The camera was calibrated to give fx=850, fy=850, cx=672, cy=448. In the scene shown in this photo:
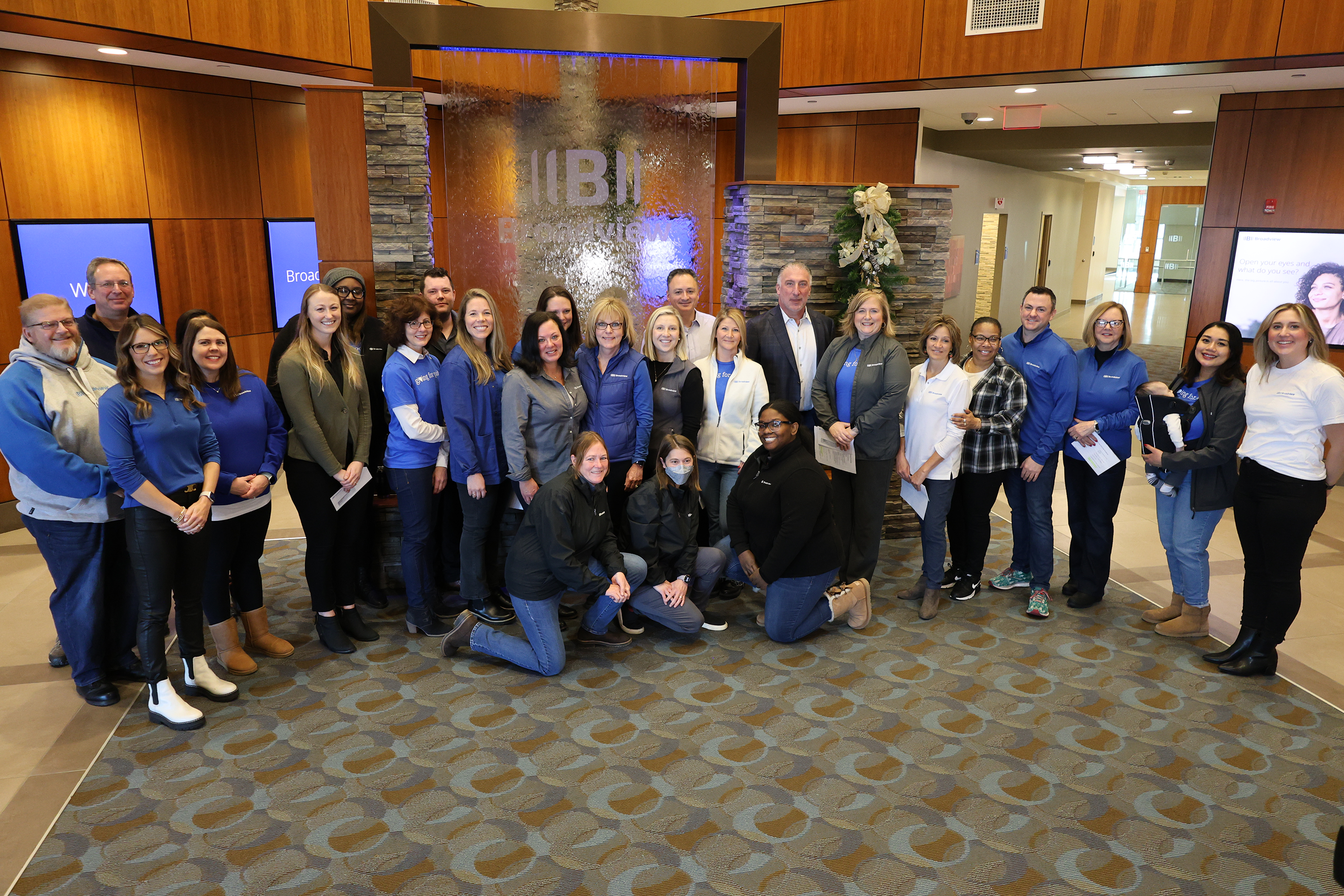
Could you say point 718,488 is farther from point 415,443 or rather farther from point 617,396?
point 415,443

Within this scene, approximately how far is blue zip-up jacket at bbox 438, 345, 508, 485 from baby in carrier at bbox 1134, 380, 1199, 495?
→ 311 centimetres

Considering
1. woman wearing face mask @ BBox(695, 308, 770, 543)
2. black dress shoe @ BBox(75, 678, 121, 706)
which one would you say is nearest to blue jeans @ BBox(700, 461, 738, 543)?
woman wearing face mask @ BBox(695, 308, 770, 543)

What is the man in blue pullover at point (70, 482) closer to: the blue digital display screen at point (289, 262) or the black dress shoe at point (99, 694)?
the black dress shoe at point (99, 694)

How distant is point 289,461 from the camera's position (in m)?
3.83

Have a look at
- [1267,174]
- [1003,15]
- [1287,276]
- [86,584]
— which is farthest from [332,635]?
[1267,174]

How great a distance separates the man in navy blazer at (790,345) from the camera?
473cm

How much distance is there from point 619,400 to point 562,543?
2.79 feet

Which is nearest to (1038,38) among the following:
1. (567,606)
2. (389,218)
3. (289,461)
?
(389,218)

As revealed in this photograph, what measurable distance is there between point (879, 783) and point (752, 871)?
678 millimetres

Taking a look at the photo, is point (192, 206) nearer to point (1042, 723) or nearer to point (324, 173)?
point (324, 173)

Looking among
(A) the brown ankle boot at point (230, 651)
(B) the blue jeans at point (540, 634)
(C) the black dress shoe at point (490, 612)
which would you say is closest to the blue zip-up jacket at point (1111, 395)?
(B) the blue jeans at point (540, 634)

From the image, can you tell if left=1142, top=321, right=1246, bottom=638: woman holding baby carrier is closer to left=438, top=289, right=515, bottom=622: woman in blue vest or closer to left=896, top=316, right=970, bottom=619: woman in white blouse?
left=896, top=316, right=970, bottom=619: woman in white blouse

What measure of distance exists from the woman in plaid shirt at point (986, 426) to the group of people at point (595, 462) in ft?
0.05

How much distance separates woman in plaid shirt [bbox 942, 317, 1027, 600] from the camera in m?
4.31
